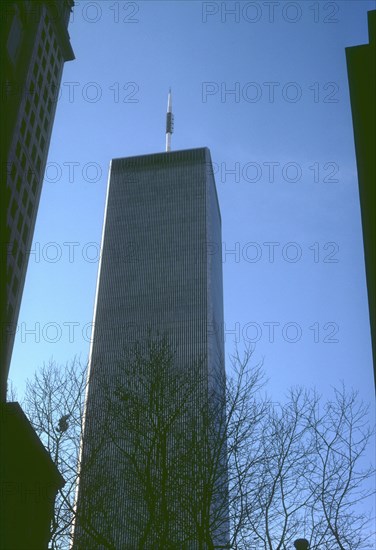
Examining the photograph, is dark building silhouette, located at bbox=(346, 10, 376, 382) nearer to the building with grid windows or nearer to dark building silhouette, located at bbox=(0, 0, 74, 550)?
dark building silhouette, located at bbox=(0, 0, 74, 550)

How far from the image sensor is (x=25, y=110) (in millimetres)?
54688

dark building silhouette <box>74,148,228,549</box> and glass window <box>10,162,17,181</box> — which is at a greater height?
dark building silhouette <box>74,148,228,549</box>

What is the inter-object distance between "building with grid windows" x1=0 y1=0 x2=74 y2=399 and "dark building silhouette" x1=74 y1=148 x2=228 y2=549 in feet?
209

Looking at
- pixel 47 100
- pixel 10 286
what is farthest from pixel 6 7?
pixel 10 286

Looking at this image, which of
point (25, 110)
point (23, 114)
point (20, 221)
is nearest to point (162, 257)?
point (20, 221)

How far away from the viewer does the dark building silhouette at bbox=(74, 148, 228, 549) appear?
5422 inches

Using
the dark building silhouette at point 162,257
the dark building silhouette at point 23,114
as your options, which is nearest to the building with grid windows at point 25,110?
the dark building silhouette at point 23,114

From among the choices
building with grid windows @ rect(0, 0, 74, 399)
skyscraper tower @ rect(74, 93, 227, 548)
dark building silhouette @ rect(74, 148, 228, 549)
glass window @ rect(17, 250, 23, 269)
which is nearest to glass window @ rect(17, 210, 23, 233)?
building with grid windows @ rect(0, 0, 74, 399)

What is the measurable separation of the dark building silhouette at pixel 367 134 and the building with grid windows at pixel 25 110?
27.5 metres

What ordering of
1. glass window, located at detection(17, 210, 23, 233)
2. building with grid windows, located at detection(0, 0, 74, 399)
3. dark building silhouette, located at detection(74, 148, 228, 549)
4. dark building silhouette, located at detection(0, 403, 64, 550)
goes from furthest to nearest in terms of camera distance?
dark building silhouette, located at detection(74, 148, 228, 549) → glass window, located at detection(17, 210, 23, 233) → building with grid windows, located at detection(0, 0, 74, 399) → dark building silhouette, located at detection(0, 403, 64, 550)

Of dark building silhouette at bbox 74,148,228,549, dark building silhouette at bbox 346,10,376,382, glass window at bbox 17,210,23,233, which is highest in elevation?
dark building silhouette at bbox 74,148,228,549

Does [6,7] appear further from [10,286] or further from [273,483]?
[273,483]

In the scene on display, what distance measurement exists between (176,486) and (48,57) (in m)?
49.8

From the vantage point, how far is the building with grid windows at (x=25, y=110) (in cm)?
4928
